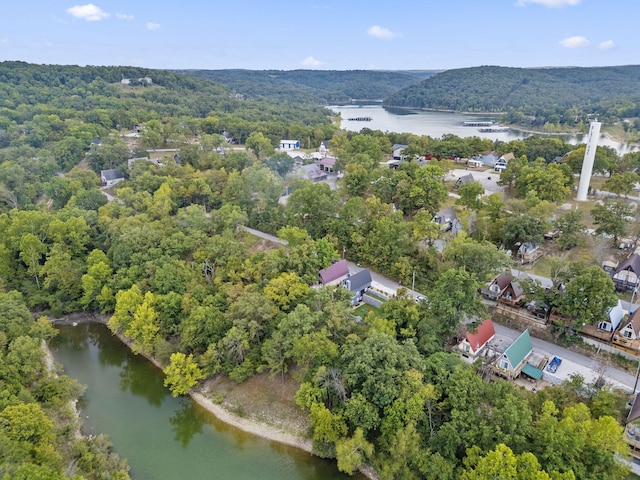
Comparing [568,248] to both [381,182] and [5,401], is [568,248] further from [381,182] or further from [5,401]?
[5,401]

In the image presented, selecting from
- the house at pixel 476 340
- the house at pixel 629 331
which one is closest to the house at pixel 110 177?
the house at pixel 476 340

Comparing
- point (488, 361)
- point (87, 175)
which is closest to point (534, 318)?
point (488, 361)

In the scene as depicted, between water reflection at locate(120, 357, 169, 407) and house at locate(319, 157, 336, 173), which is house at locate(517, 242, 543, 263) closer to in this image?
water reflection at locate(120, 357, 169, 407)

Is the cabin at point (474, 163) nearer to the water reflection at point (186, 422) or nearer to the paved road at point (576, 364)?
the paved road at point (576, 364)

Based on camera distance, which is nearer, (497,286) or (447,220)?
(497,286)

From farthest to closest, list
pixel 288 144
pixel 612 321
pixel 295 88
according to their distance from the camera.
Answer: pixel 295 88 → pixel 288 144 → pixel 612 321

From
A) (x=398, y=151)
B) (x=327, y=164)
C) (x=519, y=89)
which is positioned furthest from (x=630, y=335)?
(x=519, y=89)

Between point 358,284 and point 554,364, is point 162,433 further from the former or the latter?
point 554,364
